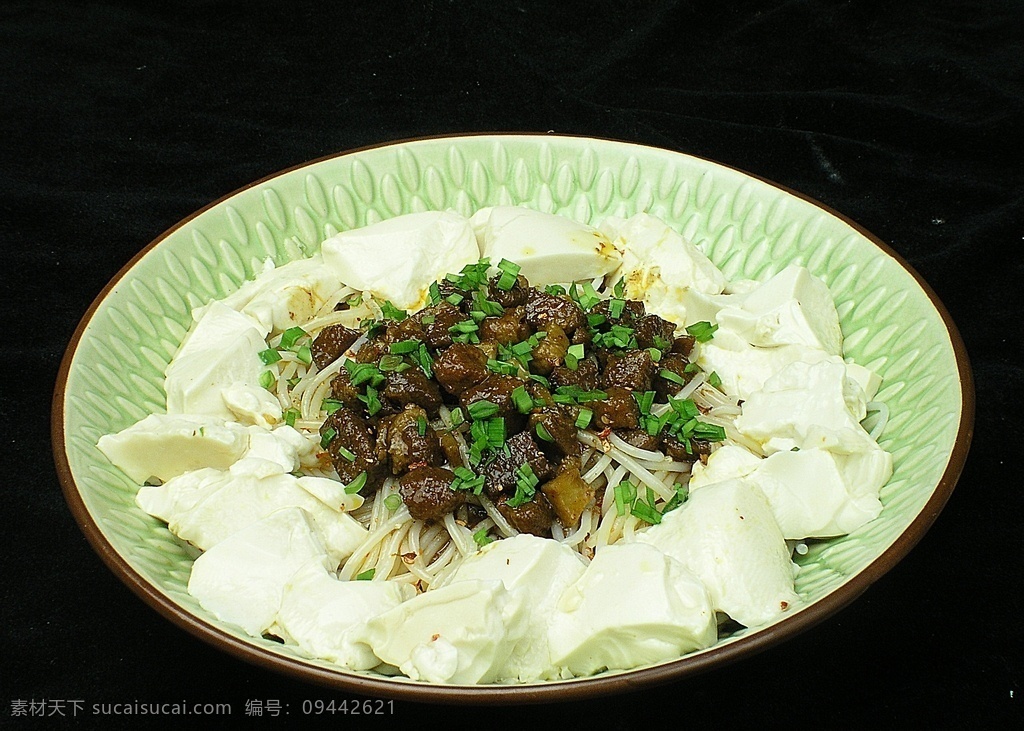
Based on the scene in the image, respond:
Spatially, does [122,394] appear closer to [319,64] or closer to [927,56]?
[319,64]

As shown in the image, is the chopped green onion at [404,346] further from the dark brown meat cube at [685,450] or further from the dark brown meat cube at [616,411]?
the dark brown meat cube at [685,450]

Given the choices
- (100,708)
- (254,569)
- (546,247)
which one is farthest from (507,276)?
(100,708)

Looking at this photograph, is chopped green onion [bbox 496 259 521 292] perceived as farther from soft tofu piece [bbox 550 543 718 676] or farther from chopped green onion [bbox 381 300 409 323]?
soft tofu piece [bbox 550 543 718 676]

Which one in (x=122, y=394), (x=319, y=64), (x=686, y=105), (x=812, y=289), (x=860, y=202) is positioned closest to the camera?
(x=122, y=394)

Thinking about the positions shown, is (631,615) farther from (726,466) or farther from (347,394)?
(347,394)

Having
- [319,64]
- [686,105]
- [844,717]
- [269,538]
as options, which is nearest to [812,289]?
[844,717]

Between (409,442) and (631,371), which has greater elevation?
(631,371)
